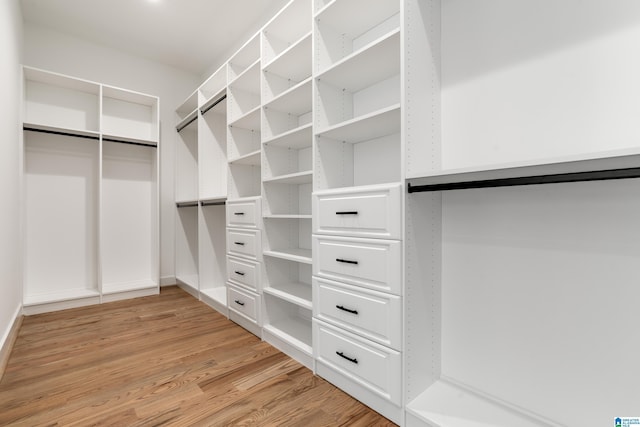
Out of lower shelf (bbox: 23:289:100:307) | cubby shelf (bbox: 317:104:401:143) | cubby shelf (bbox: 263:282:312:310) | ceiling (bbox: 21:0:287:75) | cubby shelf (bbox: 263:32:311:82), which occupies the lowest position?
lower shelf (bbox: 23:289:100:307)

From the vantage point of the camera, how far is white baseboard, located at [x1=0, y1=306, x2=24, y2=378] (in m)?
1.90

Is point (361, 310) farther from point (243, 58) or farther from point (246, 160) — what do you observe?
point (243, 58)

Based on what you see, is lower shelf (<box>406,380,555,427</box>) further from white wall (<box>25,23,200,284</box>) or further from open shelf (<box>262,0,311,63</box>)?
white wall (<box>25,23,200,284</box>)

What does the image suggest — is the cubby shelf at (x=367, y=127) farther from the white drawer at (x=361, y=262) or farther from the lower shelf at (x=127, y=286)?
the lower shelf at (x=127, y=286)

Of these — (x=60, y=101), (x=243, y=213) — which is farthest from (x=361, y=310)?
(x=60, y=101)

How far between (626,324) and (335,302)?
1154mm

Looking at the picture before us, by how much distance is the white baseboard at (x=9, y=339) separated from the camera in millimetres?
1898

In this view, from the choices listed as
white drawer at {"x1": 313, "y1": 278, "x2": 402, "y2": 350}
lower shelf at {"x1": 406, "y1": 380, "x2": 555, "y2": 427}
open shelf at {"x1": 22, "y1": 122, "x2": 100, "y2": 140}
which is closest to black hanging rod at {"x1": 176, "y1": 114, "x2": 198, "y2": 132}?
open shelf at {"x1": 22, "y1": 122, "x2": 100, "y2": 140}

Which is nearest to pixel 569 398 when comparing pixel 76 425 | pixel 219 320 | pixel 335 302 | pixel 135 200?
pixel 335 302

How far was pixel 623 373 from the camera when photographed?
109cm

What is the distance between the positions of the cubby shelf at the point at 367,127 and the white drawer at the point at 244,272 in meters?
1.16

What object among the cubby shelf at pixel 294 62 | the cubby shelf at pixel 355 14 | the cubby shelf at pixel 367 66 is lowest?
the cubby shelf at pixel 367 66

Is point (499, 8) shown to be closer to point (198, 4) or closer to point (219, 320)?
point (198, 4)

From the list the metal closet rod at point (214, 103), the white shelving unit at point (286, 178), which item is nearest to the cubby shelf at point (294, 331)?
the white shelving unit at point (286, 178)
